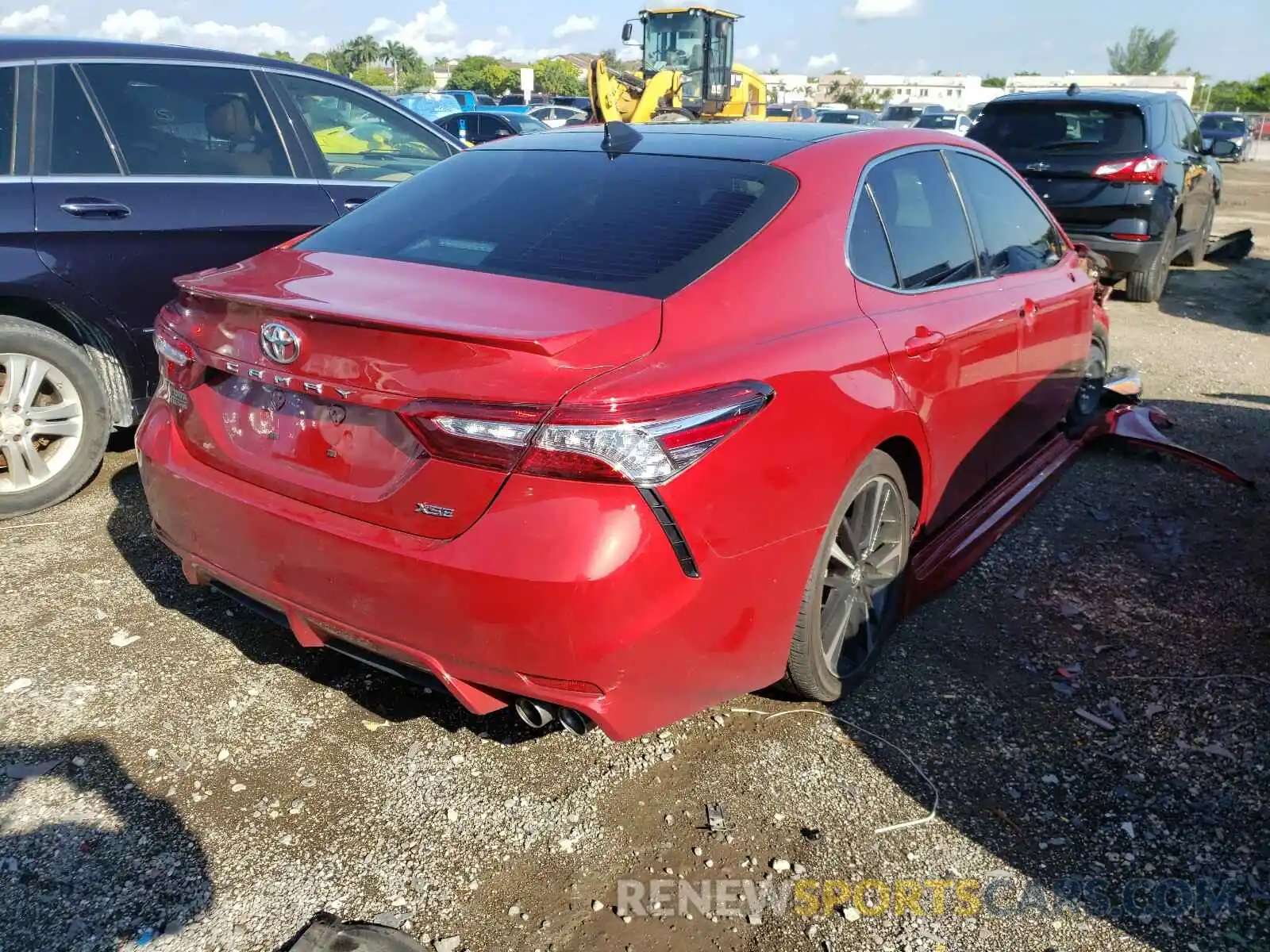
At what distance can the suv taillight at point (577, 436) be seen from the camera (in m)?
2.16

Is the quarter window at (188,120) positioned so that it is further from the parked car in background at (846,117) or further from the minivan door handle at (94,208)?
the parked car in background at (846,117)

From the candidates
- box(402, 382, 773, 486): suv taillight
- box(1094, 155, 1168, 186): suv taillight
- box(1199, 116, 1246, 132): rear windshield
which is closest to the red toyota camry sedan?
box(402, 382, 773, 486): suv taillight

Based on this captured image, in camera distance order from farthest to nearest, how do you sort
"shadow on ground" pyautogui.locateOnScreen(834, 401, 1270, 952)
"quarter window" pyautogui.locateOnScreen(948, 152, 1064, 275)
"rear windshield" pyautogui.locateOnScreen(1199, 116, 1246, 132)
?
"rear windshield" pyautogui.locateOnScreen(1199, 116, 1246, 132)
"quarter window" pyautogui.locateOnScreen(948, 152, 1064, 275)
"shadow on ground" pyautogui.locateOnScreen(834, 401, 1270, 952)

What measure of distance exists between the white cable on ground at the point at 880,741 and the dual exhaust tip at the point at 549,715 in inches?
32.1

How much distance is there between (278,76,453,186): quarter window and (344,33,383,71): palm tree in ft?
373

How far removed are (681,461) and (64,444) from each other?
10.7 ft

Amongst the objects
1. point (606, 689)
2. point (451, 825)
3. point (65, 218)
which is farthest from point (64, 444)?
point (606, 689)

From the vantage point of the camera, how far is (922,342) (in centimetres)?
318

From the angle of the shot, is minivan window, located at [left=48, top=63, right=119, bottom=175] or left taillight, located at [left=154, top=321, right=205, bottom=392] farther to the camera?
minivan window, located at [left=48, top=63, right=119, bottom=175]

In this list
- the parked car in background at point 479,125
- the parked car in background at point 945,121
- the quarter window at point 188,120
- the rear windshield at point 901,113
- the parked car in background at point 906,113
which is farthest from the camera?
the rear windshield at point 901,113

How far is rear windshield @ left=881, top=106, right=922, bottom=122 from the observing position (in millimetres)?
35094

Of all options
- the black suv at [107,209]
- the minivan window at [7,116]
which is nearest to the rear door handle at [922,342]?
the black suv at [107,209]

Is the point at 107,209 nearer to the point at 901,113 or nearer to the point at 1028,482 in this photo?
the point at 1028,482

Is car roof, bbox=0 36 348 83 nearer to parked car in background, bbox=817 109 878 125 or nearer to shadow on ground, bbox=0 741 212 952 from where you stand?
shadow on ground, bbox=0 741 212 952
